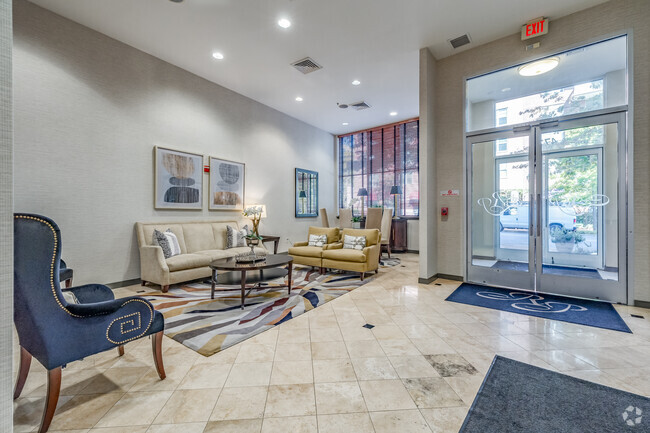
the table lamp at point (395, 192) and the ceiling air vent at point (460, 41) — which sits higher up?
the ceiling air vent at point (460, 41)

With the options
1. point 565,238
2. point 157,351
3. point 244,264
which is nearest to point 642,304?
point 565,238

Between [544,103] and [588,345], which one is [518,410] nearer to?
[588,345]

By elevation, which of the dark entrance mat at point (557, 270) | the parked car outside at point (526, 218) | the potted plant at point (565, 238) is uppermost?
the parked car outside at point (526, 218)

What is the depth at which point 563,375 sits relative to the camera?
1990 mm

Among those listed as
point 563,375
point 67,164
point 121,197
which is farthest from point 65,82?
point 563,375

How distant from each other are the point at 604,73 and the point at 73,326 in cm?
596

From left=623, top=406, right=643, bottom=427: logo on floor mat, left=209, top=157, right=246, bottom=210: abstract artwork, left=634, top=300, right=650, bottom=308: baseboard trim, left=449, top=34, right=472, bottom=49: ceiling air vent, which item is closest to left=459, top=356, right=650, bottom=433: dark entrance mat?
left=623, top=406, right=643, bottom=427: logo on floor mat

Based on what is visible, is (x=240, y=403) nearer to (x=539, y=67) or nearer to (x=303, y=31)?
(x=303, y=31)

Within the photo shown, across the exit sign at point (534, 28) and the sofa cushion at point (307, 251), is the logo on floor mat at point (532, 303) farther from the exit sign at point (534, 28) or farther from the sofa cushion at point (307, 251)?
the exit sign at point (534, 28)

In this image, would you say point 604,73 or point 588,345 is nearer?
point 588,345

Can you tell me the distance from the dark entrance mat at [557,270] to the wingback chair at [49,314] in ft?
15.6

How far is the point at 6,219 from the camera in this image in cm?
94

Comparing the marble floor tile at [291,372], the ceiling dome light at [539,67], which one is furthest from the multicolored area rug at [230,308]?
the ceiling dome light at [539,67]

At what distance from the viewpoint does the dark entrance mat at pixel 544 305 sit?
2996mm
